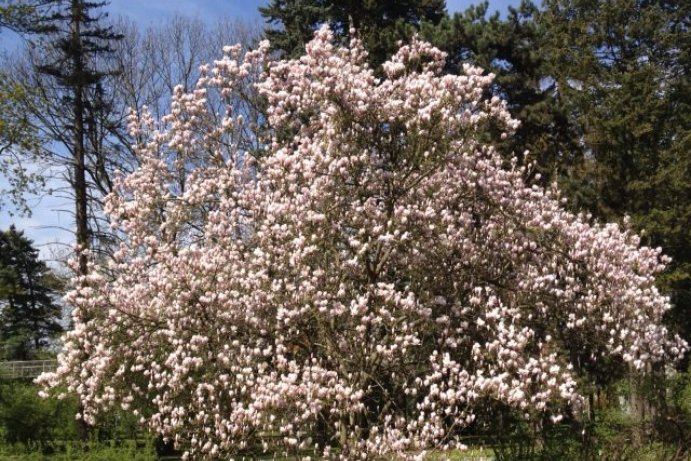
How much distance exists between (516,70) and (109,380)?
17.1 metres

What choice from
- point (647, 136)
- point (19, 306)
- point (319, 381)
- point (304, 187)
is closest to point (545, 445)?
point (319, 381)

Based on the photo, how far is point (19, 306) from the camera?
38.0 m

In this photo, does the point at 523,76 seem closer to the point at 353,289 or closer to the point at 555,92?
the point at 555,92

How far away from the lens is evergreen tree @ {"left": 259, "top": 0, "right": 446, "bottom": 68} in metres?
18.1

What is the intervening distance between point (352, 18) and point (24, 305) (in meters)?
28.6

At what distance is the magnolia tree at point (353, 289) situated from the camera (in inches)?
244

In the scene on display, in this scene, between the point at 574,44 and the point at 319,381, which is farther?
the point at 574,44

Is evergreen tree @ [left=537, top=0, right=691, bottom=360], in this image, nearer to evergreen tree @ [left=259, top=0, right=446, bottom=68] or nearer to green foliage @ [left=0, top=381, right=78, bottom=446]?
evergreen tree @ [left=259, top=0, right=446, bottom=68]

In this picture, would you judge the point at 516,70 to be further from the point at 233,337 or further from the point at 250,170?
the point at 233,337

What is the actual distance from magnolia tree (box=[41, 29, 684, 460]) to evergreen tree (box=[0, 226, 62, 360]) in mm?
28054

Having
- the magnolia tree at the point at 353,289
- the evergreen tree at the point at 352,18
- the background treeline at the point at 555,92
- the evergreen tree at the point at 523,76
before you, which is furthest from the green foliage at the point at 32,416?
the evergreen tree at the point at 523,76

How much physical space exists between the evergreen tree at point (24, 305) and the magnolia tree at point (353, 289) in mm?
28054

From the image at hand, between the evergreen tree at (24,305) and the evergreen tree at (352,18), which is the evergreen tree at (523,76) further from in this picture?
the evergreen tree at (24,305)

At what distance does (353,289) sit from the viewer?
681 centimetres
